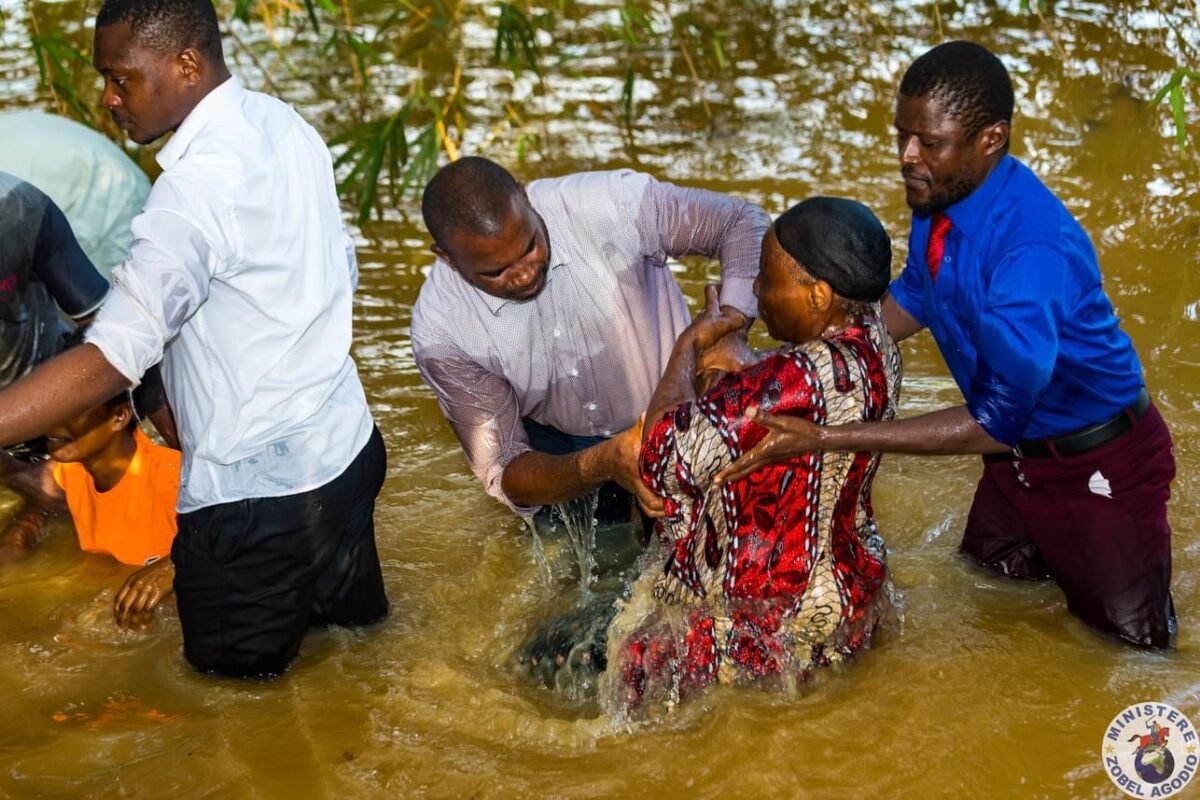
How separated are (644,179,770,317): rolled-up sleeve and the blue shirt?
0.44 meters

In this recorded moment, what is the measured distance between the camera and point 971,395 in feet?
10.1

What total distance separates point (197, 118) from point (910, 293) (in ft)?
6.41

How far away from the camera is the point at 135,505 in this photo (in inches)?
152

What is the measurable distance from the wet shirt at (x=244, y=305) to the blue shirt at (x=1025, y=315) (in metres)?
1.45

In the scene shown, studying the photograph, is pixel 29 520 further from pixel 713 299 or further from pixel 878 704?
pixel 878 704

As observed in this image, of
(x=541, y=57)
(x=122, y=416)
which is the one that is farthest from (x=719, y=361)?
(x=541, y=57)

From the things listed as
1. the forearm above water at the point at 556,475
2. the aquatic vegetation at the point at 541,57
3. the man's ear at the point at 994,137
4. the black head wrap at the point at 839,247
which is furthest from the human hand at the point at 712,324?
the aquatic vegetation at the point at 541,57

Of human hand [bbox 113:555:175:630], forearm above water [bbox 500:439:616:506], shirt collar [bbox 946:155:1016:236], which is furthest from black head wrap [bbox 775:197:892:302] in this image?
human hand [bbox 113:555:175:630]

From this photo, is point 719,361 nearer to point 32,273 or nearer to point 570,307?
point 570,307

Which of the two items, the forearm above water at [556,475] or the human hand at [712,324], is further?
the human hand at [712,324]

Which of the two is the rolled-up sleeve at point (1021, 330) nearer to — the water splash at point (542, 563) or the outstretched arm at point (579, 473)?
the outstretched arm at point (579, 473)

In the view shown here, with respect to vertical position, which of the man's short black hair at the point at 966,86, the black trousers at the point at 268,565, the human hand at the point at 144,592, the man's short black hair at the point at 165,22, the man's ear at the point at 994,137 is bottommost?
the human hand at the point at 144,592

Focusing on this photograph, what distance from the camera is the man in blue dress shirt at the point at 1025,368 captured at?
9.37ft

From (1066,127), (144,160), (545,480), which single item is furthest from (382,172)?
(545,480)
